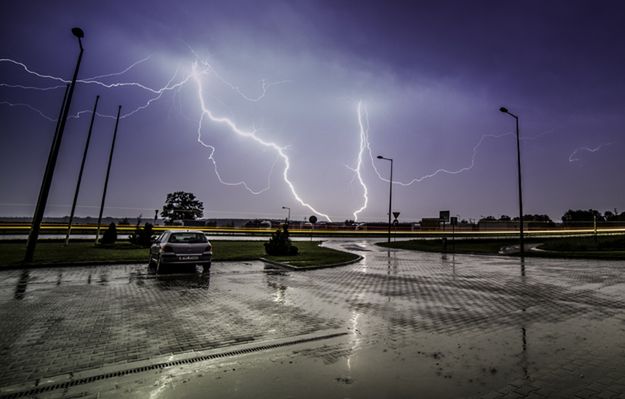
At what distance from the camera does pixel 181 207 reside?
293 ft

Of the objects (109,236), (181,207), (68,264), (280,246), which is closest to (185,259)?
(68,264)

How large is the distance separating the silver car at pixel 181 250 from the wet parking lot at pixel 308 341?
2.24 meters

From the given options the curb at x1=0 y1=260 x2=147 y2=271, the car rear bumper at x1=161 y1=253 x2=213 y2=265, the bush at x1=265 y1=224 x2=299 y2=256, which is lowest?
the curb at x1=0 y1=260 x2=147 y2=271

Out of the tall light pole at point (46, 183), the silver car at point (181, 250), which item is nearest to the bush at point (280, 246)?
the silver car at point (181, 250)

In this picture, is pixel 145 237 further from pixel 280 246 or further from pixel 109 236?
pixel 280 246

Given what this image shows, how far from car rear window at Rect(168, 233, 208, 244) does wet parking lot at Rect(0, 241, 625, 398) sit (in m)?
2.82

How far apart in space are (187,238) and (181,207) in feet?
274

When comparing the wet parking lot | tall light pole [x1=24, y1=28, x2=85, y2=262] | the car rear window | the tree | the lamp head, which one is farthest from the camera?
the tree

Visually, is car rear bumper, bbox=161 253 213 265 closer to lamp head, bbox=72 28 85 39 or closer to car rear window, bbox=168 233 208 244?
car rear window, bbox=168 233 208 244

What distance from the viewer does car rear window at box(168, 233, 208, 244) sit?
1173 centimetres

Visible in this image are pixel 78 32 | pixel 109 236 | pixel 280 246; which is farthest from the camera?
pixel 109 236

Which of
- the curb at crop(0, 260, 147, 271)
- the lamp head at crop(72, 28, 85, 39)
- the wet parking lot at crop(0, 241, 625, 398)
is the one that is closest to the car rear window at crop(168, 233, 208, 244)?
the wet parking lot at crop(0, 241, 625, 398)

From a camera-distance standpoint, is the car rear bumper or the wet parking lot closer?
the wet parking lot

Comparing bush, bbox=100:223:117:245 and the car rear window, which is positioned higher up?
the car rear window
